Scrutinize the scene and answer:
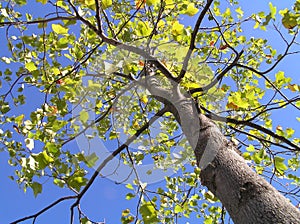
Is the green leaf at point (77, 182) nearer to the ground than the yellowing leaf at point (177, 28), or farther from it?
nearer to the ground

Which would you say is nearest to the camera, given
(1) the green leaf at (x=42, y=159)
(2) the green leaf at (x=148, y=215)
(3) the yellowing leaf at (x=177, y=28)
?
(1) the green leaf at (x=42, y=159)

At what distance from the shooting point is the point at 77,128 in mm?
2844

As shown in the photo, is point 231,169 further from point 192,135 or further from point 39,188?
point 39,188

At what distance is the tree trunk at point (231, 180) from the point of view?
113cm

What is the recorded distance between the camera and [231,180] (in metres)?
1.39

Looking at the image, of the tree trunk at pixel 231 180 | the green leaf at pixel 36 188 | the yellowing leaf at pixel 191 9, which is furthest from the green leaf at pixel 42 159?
the yellowing leaf at pixel 191 9

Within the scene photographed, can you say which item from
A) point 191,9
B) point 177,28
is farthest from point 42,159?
point 191,9

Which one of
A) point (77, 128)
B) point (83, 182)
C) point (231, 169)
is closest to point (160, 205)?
point (77, 128)

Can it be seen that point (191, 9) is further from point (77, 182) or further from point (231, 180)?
point (77, 182)

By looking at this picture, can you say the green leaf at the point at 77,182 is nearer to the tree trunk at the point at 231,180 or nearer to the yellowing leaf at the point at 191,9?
the tree trunk at the point at 231,180

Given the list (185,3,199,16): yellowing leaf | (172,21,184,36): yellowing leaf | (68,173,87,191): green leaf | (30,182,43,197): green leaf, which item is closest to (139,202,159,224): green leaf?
(68,173,87,191): green leaf

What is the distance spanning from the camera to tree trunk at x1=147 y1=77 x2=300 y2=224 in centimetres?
113

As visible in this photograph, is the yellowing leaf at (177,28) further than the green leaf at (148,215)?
Yes

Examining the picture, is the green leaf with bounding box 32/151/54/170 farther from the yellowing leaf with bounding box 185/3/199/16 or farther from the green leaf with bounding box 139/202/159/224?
the yellowing leaf with bounding box 185/3/199/16
